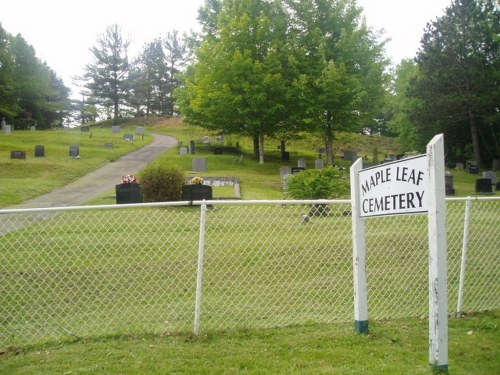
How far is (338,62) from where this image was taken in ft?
93.2

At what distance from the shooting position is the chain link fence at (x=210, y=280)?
484 centimetres

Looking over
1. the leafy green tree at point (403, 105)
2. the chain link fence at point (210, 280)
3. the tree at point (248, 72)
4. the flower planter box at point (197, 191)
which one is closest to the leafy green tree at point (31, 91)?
the tree at point (248, 72)

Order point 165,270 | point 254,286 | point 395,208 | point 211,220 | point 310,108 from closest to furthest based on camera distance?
point 395,208, point 254,286, point 165,270, point 211,220, point 310,108

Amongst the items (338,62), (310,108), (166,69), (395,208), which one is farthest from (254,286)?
(166,69)

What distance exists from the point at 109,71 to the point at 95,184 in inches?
1816

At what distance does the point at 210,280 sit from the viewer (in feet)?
21.6

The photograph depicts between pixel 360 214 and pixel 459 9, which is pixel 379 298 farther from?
pixel 459 9

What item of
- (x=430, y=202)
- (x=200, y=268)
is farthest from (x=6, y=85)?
(x=430, y=202)

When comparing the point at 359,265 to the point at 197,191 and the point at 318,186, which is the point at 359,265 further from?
the point at 318,186

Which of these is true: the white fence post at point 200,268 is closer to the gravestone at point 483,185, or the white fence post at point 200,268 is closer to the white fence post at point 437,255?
the white fence post at point 437,255

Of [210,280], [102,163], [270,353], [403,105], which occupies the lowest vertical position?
[270,353]

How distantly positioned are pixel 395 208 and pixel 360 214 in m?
0.59

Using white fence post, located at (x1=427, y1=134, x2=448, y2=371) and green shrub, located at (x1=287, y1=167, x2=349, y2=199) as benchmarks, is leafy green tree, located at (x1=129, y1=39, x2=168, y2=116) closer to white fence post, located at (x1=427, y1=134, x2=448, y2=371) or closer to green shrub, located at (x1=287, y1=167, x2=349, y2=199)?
green shrub, located at (x1=287, y1=167, x2=349, y2=199)

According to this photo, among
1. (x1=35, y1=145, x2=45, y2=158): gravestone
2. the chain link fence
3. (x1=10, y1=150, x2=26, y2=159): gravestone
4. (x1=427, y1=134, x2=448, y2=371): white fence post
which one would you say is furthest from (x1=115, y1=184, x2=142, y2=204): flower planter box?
(x1=35, y1=145, x2=45, y2=158): gravestone
